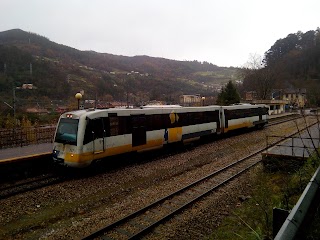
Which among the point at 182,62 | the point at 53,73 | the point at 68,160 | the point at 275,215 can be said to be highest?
the point at 182,62

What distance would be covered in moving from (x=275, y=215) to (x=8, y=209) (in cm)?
816

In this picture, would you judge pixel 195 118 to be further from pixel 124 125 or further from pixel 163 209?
pixel 163 209

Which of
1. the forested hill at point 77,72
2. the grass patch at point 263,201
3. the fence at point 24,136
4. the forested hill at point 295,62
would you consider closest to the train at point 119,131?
the grass patch at point 263,201

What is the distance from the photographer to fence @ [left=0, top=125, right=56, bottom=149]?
57.2ft

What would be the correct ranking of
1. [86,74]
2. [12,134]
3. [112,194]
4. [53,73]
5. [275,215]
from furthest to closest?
1. [86,74]
2. [53,73]
3. [12,134]
4. [112,194]
5. [275,215]

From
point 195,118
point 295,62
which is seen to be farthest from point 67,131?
point 295,62

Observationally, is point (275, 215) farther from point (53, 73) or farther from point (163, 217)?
point (53, 73)

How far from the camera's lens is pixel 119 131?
13.6 m

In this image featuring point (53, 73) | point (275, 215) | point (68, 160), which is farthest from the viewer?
point (53, 73)

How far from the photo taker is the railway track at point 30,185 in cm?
1020

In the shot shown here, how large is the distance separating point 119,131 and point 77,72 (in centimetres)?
10199

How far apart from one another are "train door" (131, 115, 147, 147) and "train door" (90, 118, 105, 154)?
215cm

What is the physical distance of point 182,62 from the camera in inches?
7835

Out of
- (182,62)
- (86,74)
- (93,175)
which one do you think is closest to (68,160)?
(93,175)
